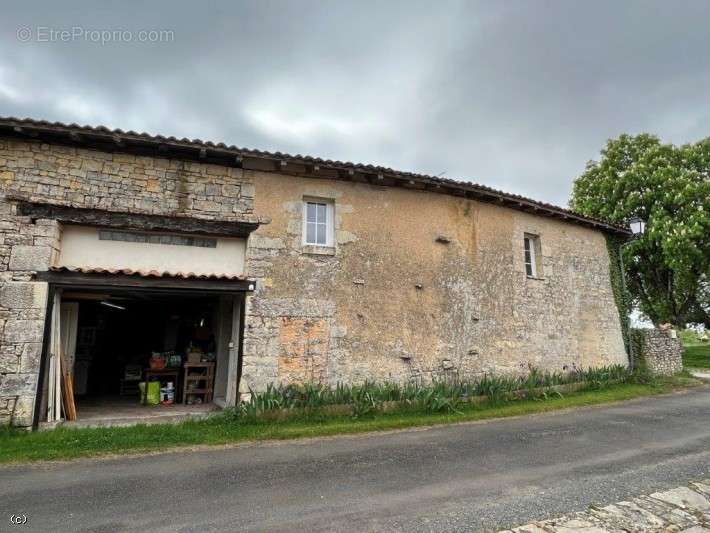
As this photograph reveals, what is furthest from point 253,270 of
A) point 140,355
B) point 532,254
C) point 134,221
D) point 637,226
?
point 637,226

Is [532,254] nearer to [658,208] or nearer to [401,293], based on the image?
[401,293]

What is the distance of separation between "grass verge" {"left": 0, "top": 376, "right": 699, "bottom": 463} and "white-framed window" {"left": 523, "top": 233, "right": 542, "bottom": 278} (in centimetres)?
385

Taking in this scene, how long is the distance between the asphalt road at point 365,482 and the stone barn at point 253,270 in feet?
7.47

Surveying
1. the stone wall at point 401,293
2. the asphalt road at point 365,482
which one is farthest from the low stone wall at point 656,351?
the asphalt road at point 365,482

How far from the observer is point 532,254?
37.6ft

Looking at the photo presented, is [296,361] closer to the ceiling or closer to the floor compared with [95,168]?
closer to the floor

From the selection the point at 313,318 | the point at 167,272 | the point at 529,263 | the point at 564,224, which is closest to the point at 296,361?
the point at 313,318

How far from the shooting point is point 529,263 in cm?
1134

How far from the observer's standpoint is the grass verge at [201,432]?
5477 millimetres

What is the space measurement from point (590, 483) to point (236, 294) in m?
6.13

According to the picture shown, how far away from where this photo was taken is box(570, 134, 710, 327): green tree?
15.5 m

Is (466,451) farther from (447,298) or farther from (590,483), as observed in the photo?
(447,298)

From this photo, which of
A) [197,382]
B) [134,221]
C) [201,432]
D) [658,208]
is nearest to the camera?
[201,432]

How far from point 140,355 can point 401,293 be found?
8.21 meters
